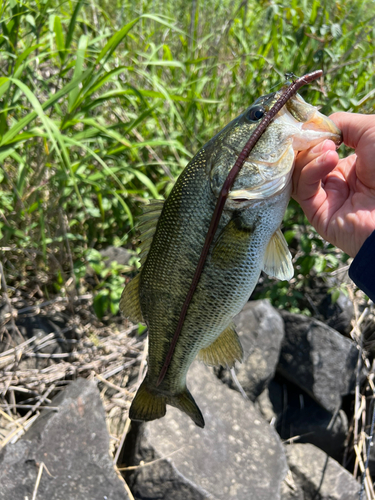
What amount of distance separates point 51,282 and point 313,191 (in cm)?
230

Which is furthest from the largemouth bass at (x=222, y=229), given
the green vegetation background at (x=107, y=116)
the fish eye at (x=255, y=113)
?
the green vegetation background at (x=107, y=116)

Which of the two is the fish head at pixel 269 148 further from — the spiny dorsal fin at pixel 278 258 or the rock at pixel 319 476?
the rock at pixel 319 476

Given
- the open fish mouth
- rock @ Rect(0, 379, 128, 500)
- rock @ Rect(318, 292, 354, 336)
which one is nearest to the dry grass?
rock @ Rect(0, 379, 128, 500)

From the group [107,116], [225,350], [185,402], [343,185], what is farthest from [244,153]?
[107,116]

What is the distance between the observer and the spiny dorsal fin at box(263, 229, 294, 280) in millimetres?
1584

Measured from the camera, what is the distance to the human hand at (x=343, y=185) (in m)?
1.58

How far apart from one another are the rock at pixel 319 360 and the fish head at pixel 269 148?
2218mm

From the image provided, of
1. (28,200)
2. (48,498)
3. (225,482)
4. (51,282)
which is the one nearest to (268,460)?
(225,482)

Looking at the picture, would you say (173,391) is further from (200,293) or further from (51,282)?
(51,282)

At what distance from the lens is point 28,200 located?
295cm

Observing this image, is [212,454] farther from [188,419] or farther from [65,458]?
[65,458]

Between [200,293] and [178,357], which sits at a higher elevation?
[200,293]

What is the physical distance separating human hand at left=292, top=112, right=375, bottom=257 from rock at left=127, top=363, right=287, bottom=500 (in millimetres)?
1663

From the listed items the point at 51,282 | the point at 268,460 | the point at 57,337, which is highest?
the point at 51,282
